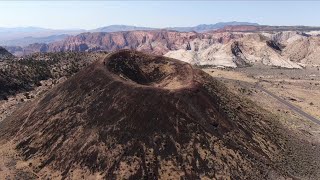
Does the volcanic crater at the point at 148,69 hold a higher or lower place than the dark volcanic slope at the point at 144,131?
higher

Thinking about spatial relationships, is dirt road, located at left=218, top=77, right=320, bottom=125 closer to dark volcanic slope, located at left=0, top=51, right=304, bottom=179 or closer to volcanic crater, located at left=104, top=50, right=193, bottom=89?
dark volcanic slope, located at left=0, top=51, right=304, bottom=179

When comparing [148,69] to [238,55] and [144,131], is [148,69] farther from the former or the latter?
[238,55]

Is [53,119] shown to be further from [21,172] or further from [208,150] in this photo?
[208,150]

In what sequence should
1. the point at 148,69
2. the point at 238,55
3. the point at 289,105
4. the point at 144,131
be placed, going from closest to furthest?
the point at 144,131
the point at 148,69
the point at 289,105
the point at 238,55

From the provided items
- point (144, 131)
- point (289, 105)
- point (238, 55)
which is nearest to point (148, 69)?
point (144, 131)

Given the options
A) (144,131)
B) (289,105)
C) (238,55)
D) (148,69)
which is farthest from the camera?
(238,55)

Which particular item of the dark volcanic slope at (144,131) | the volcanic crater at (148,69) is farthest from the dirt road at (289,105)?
the volcanic crater at (148,69)

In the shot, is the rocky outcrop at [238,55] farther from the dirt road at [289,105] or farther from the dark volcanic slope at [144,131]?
the dark volcanic slope at [144,131]

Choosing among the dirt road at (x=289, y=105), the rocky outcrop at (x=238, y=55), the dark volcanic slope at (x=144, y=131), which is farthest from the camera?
the rocky outcrop at (x=238, y=55)
